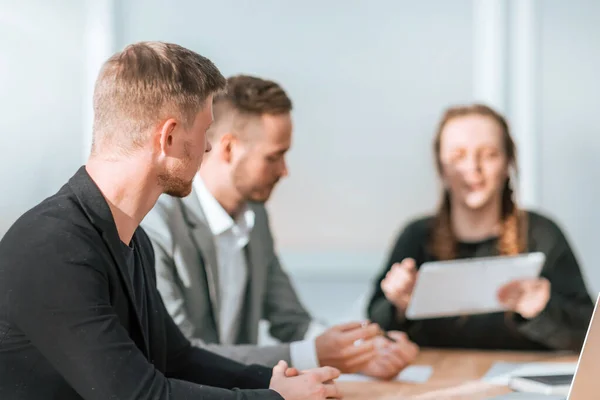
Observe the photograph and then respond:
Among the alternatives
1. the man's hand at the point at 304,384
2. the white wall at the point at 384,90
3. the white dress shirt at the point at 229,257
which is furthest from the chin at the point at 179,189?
the white wall at the point at 384,90

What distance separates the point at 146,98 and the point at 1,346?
0.45 meters

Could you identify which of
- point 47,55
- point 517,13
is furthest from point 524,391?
point 47,55

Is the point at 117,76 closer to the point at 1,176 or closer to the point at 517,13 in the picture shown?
the point at 1,176

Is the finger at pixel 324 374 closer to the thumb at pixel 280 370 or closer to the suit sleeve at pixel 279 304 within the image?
the thumb at pixel 280 370

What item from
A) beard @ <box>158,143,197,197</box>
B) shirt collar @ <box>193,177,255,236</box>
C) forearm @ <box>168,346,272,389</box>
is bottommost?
forearm @ <box>168,346,272,389</box>

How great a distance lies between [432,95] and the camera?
3936 mm

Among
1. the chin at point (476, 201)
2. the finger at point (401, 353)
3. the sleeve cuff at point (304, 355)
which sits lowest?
the finger at point (401, 353)

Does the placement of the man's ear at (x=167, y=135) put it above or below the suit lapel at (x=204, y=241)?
above

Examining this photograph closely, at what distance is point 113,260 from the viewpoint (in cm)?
136

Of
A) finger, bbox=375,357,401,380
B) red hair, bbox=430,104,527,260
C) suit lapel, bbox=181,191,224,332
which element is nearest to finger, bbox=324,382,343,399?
finger, bbox=375,357,401,380

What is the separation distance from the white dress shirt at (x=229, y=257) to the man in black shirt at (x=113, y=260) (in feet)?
2.46

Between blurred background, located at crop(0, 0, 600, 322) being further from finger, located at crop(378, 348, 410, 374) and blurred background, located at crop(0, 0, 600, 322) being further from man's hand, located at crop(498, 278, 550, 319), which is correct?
finger, located at crop(378, 348, 410, 374)

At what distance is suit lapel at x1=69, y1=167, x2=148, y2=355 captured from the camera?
134cm

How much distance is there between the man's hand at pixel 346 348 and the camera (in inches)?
73.6
